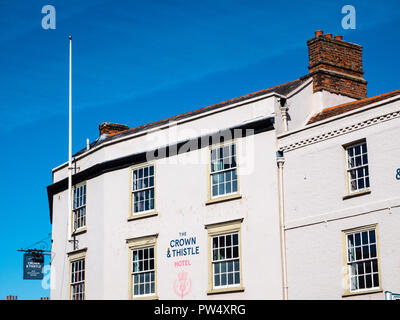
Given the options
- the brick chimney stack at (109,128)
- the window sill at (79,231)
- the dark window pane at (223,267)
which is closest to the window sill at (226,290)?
the dark window pane at (223,267)

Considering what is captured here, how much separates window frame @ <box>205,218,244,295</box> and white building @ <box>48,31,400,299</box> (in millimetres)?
48

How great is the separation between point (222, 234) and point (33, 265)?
1089 cm

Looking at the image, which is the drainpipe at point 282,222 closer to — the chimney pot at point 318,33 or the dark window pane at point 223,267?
the dark window pane at point 223,267

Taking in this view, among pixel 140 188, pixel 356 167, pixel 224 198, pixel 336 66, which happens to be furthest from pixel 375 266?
pixel 140 188

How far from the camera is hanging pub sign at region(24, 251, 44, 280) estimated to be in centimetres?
3216

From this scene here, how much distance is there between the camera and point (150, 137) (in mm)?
29078

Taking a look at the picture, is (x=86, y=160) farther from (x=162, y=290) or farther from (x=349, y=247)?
(x=349, y=247)

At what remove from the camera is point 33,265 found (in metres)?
32.5

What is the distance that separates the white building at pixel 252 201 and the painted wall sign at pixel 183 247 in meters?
0.05

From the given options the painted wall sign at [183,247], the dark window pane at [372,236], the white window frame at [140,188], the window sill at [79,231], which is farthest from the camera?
the window sill at [79,231]

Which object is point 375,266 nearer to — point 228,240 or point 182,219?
point 228,240

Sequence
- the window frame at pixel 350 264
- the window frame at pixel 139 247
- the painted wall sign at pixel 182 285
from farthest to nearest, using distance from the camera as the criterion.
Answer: the window frame at pixel 139 247, the painted wall sign at pixel 182 285, the window frame at pixel 350 264

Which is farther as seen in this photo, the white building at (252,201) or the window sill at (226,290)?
the window sill at (226,290)

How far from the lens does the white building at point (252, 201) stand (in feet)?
72.8
